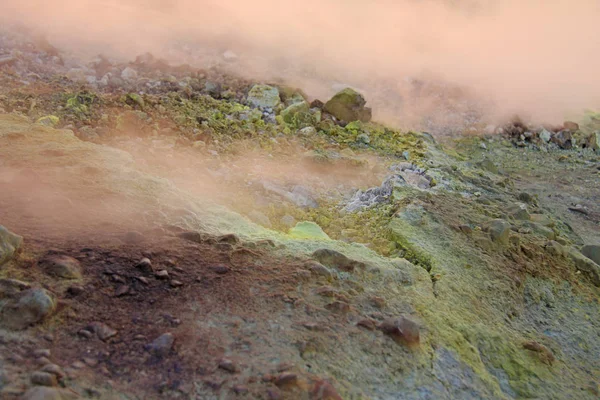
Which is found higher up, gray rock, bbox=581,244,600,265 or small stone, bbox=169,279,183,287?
small stone, bbox=169,279,183,287

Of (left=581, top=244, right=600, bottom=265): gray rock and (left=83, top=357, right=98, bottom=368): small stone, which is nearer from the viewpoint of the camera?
(left=83, top=357, right=98, bottom=368): small stone

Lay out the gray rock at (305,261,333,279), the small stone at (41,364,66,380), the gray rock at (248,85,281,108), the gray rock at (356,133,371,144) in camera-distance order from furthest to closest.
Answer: the gray rock at (248,85,281,108), the gray rock at (356,133,371,144), the gray rock at (305,261,333,279), the small stone at (41,364,66,380)

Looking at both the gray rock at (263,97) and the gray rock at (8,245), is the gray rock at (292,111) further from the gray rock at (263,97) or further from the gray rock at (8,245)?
the gray rock at (8,245)

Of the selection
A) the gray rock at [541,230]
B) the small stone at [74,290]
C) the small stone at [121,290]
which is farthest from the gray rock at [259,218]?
the gray rock at [541,230]

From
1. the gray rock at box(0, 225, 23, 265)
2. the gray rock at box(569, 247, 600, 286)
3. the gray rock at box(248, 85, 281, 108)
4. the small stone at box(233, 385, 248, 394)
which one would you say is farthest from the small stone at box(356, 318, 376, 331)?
the gray rock at box(248, 85, 281, 108)

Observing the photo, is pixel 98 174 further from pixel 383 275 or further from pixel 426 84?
pixel 426 84

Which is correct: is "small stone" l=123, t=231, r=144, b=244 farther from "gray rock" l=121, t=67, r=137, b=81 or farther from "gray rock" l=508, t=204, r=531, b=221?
"gray rock" l=121, t=67, r=137, b=81

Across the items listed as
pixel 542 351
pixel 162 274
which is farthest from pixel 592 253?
pixel 162 274
